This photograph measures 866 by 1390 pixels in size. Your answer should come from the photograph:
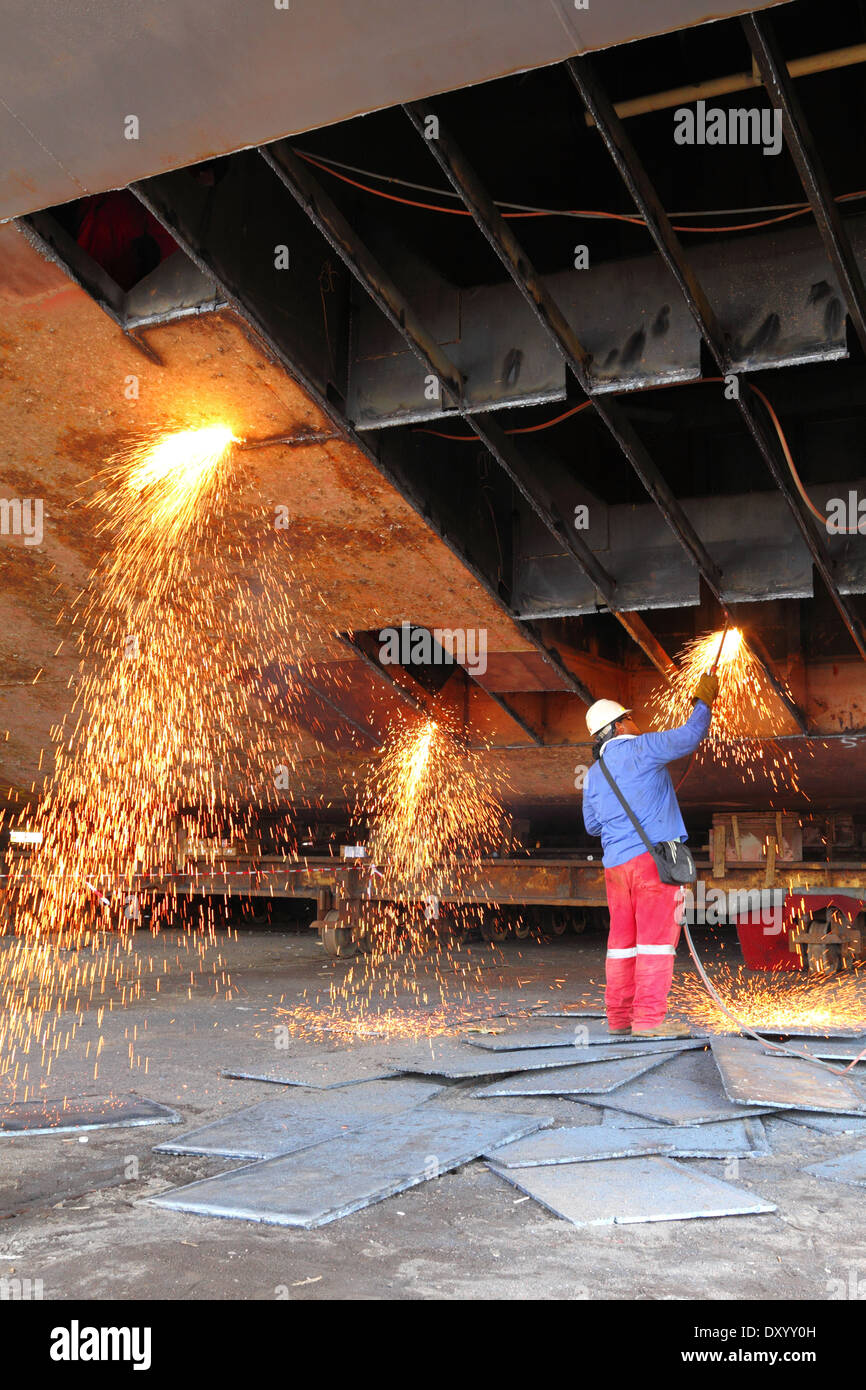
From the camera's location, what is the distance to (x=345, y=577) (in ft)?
18.1

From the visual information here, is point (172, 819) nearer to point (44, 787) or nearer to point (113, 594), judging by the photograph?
point (44, 787)

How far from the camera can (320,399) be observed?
14.3ft

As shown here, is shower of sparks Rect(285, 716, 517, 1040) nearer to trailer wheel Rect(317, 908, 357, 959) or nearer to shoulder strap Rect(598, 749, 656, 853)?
trailer wheel Rect(317, 908, 357, 959)

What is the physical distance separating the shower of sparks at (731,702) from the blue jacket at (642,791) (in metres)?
0.84

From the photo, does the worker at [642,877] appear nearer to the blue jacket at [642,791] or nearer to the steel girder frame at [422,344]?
the blue jacket at [642,791]

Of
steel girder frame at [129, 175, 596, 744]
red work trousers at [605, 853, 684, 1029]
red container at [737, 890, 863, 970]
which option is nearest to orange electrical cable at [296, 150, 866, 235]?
steel girder frame at [129, 175, 596, 744]

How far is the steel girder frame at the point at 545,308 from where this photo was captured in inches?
131

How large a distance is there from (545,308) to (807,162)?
99 centimetres

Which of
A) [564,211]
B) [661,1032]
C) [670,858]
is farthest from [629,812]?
[564,211]

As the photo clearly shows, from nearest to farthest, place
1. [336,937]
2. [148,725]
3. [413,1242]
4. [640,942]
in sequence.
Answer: [413,1242] → [640,942] → [148,725] → [336,937]

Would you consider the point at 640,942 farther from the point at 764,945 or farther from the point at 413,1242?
the point at 764,945

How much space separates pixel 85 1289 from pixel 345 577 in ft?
12.5

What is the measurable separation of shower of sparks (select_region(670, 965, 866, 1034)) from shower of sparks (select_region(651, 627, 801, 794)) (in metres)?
1.44

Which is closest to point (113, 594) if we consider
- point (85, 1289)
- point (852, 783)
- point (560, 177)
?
point (560, 177)
